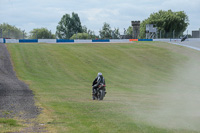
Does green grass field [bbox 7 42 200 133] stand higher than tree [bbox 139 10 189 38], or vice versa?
tree [bbox 139 10 189 38]

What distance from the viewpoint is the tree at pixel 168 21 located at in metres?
140

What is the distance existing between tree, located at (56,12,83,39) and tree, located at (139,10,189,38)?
39521 mm

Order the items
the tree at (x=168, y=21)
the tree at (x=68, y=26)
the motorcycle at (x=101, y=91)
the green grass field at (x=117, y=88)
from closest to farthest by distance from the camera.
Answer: the green grass field at (x=117, y=88) → the motorcycle at (x=101, y=91) → the tree at (x=168, y=21) → the tree at (x=68, y=26)

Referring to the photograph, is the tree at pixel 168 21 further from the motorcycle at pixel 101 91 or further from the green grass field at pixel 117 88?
the motorcycle at pixel 101 91

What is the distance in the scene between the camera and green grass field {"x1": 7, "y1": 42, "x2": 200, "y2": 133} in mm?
10711

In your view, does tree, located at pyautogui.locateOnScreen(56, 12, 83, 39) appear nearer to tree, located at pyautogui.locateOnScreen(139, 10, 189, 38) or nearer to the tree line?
the tree line

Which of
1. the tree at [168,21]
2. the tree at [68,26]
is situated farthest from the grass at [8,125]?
the tree at [68,26]

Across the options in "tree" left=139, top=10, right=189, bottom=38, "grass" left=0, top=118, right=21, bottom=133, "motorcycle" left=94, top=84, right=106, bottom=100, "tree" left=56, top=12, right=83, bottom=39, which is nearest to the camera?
"grass" left=0, top=118, right=21, bottom=133

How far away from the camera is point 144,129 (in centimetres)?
968

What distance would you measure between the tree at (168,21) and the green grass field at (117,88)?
80.1 m

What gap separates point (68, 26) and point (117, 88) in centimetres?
14602

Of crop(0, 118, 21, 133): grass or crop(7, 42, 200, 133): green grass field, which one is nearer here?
crop(0, 118, 21, 133): grass

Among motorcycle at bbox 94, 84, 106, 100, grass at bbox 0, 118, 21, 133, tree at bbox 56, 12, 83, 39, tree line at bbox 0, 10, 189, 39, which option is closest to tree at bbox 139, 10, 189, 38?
tree line at bbox 0, 10, 189, 39

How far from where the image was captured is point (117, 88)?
2895 centimetres
